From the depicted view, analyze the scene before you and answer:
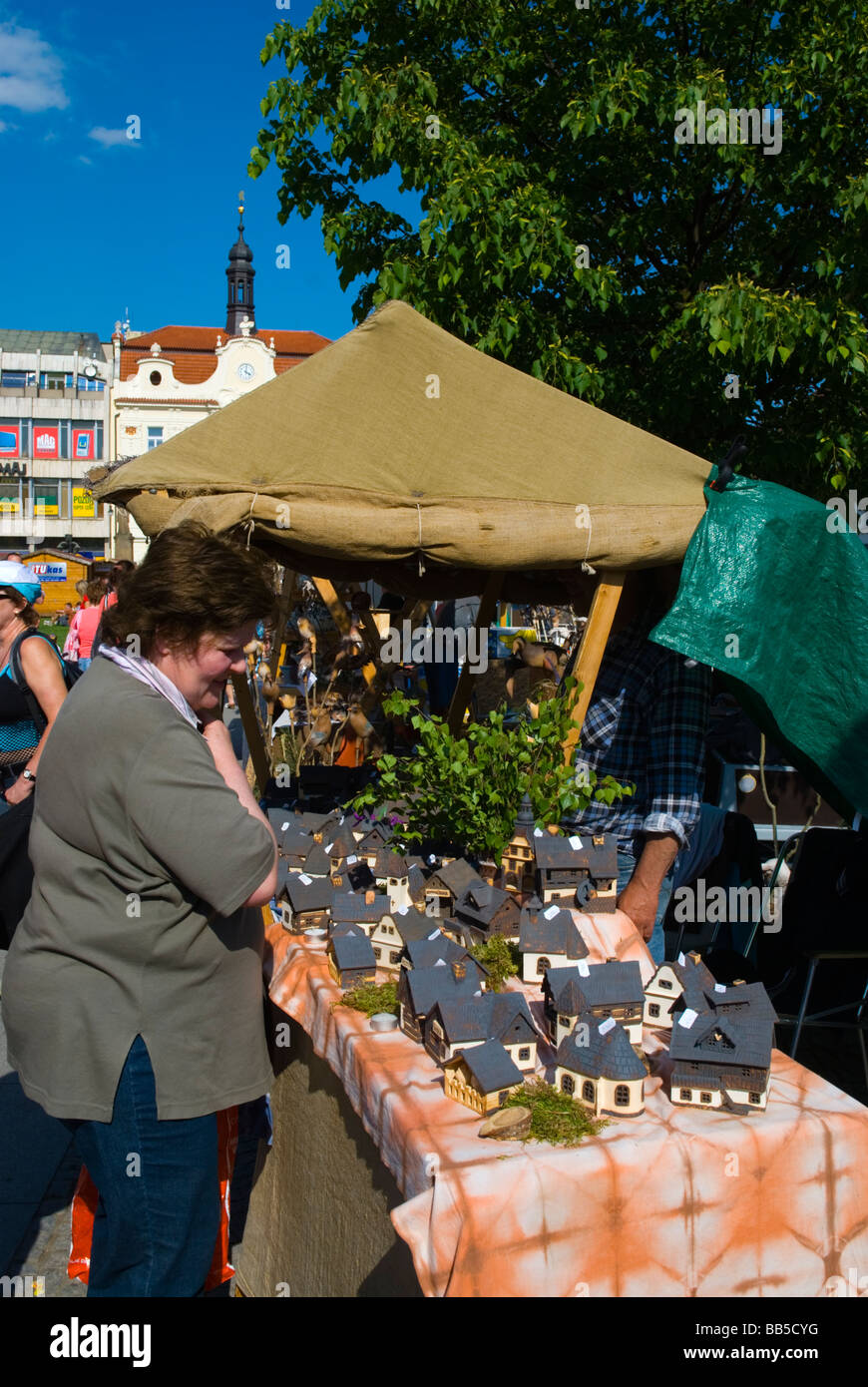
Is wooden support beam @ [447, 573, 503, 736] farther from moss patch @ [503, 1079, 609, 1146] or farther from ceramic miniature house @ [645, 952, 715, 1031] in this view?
moss patch @ [503, 1079, 609, 1146]

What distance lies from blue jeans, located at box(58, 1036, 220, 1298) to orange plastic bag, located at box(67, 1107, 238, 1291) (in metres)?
0.50

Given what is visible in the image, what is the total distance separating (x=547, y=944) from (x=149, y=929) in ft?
3.22

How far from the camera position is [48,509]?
5216 cm

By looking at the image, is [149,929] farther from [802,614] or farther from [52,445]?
[52,445]

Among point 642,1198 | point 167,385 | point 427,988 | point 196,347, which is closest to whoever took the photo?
point 642,1198

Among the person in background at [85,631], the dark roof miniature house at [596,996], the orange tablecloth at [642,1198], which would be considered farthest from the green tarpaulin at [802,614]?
the person in background at [85,631]

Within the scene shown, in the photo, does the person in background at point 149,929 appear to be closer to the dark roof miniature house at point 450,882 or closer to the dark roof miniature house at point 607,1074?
the dark roof miniature house at point 607,1074

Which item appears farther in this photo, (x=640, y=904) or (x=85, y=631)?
(x=85, y=631)

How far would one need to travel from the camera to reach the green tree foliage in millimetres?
5531

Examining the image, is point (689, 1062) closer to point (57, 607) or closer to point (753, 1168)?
point (753, 1168)

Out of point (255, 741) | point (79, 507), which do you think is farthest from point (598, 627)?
point (79, 507)

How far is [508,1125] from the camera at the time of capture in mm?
1673

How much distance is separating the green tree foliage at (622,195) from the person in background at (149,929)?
429cm
